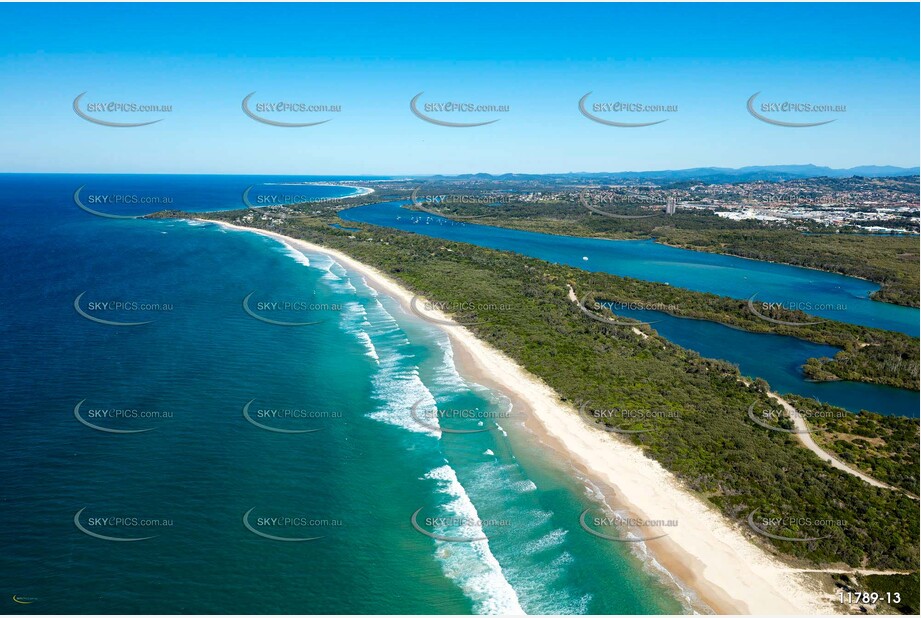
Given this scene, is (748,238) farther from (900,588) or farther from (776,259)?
(900,588)

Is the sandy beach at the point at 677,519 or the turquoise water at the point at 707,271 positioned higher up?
the turquoise water at the point at 707,271

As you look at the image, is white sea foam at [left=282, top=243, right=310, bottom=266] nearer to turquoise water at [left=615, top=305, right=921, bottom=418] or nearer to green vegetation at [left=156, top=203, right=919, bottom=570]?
Answer: green vegetation at [left=156, top=203, right=919, bottom=570]

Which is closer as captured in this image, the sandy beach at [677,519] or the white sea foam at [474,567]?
the white sea foam at [474,567]

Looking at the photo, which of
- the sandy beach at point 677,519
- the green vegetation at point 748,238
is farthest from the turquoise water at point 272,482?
the green vegetation at point 748,238

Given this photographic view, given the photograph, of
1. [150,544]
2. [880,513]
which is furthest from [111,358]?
[880,513]

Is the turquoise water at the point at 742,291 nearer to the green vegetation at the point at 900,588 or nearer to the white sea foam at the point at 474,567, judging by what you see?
the green vegetation at the point at 900,588

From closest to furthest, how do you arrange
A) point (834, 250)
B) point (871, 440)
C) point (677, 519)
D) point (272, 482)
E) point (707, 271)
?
point (677, 519) < point (272, 482) < point (871, 440) < point (707, 271) < point (834, 250)

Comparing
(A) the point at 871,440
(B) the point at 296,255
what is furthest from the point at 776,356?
(B) the point at 296,255
